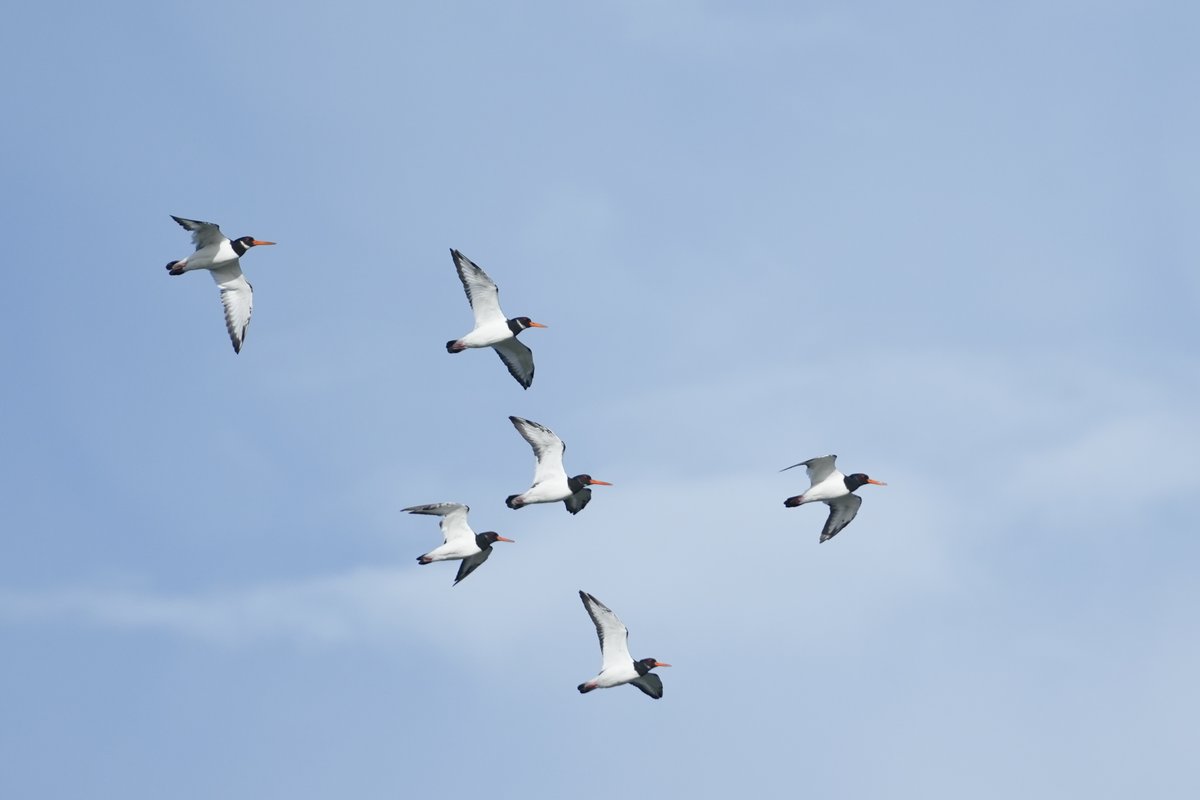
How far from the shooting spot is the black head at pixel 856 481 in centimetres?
4250

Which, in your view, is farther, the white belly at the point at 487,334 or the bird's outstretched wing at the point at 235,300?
the bird's outstretched wing at the point at 235,300

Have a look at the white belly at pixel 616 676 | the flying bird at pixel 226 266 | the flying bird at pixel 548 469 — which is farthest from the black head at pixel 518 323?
the white belly at pixel 616 676

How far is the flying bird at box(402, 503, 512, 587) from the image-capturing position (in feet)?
136

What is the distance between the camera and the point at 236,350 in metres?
→ 42.7

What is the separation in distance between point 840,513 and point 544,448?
24.6 feet

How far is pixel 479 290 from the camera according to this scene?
41750 mm

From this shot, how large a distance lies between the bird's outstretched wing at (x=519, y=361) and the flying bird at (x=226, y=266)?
239 inches

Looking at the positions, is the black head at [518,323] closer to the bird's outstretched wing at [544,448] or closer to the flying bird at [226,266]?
the bird's outstretched wing at [544,448]

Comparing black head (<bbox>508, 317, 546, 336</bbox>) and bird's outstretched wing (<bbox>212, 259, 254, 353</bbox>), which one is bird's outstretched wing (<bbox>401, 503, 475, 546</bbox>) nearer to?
black head (<bbox>508, 317, 546, 336</bbox>)

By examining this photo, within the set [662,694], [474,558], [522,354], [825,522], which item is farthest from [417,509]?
[825,522]

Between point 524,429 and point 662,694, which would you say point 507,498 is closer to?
point 524,429

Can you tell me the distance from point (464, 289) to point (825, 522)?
1041 cm

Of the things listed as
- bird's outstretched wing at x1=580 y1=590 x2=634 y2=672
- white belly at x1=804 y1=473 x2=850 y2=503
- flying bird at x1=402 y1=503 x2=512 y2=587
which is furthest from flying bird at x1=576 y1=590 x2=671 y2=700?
white belly at x1=804 y1=473 x2=850 y2=503

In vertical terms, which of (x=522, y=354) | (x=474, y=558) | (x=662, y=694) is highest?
(x=522, y=354)
